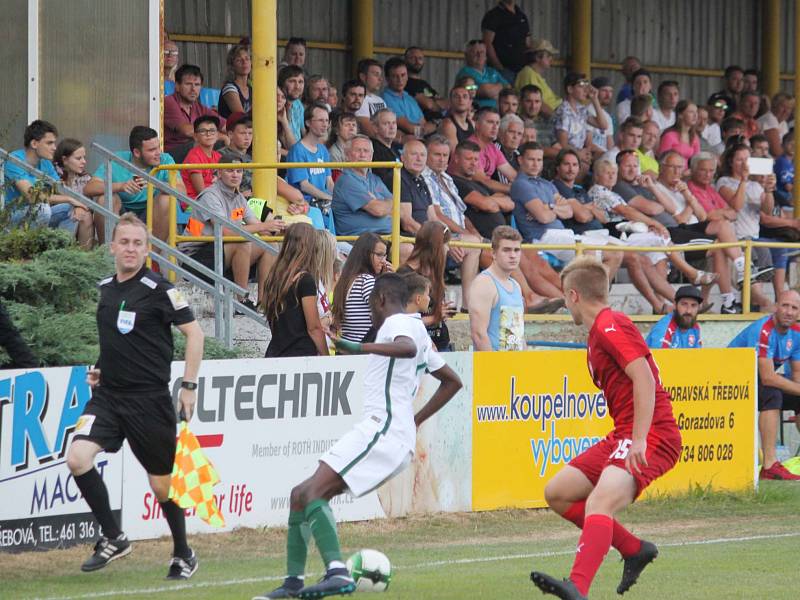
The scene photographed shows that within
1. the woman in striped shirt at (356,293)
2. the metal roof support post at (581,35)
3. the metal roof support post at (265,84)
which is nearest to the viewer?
the woman in striped shirt at (356,293)

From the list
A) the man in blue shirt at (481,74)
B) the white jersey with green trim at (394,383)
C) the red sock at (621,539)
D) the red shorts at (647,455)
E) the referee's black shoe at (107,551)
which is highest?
the man in blue shirt at (481,74)

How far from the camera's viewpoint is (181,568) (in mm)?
8531

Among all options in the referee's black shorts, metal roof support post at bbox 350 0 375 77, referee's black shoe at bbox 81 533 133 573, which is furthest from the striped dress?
metal roof support post at bbox 350 0 375 77

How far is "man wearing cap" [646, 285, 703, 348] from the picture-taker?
14.6 m

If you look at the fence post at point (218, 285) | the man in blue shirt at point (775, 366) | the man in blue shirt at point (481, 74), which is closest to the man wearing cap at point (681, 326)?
the man in blue shirt at point (775, 366)

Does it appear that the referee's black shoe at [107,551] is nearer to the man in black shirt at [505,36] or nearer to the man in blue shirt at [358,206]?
the man in blue shirt at [358,206]

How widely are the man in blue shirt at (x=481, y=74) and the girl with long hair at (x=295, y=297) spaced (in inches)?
401

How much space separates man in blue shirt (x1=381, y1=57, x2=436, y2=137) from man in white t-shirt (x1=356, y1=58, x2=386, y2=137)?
0.53ft

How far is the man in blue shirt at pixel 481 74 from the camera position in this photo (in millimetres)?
20750

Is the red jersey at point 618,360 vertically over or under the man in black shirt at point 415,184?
under

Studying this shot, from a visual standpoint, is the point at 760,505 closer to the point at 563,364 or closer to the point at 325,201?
the point at 563,364

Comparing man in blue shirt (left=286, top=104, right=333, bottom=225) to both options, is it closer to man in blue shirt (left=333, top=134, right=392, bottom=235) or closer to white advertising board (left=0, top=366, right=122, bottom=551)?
man in blue shirt (left=333, top=134, right=392, bottom=235)

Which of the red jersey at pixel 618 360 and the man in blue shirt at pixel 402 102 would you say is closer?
the red jersey at pixel 618 360

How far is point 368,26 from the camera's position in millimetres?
23141
